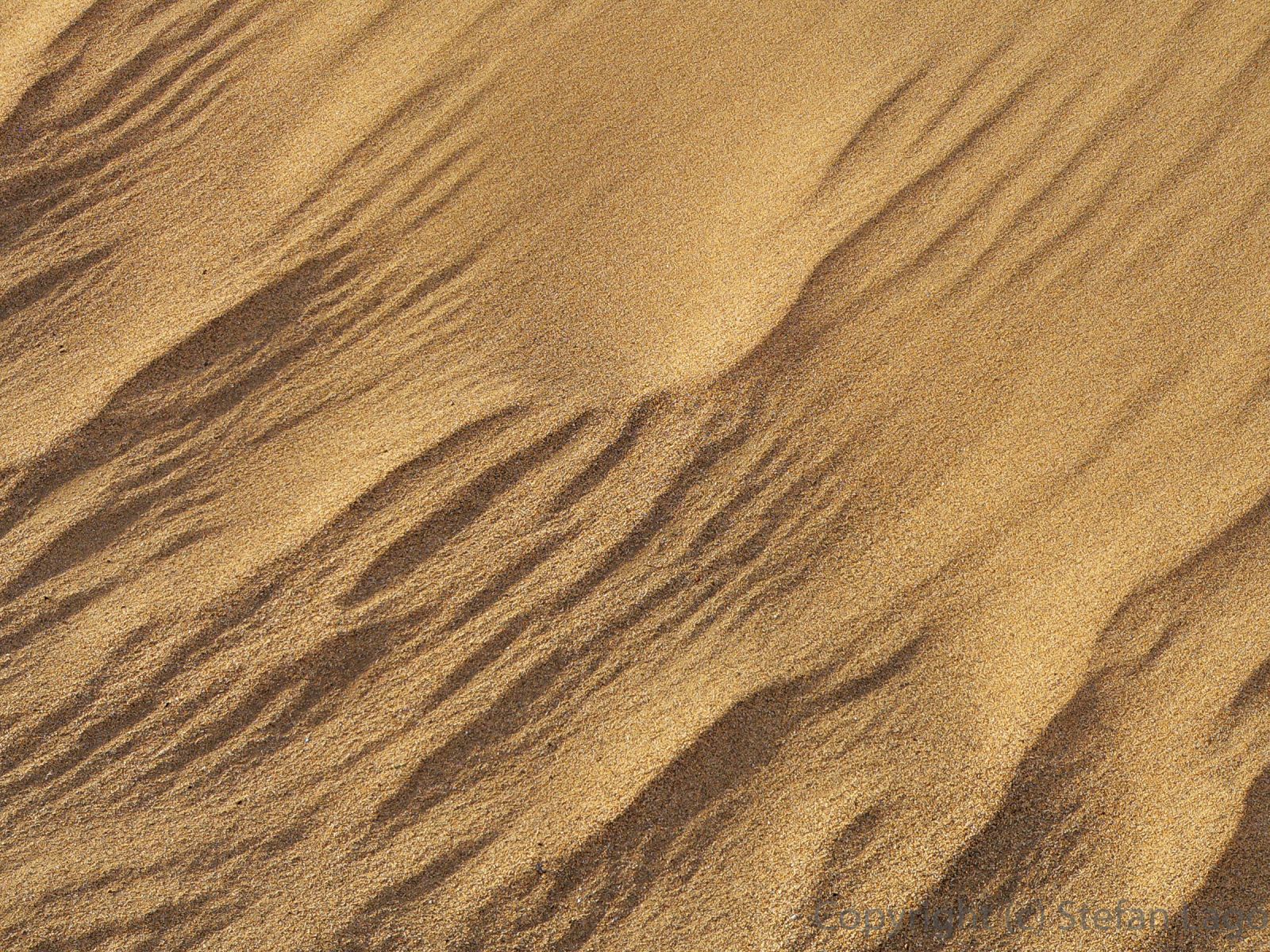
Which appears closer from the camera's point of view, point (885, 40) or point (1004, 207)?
point (1004, 207)

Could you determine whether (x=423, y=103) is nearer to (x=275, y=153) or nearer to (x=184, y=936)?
(x=275, y=153)

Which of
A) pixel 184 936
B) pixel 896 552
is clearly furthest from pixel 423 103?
pixel 184 936

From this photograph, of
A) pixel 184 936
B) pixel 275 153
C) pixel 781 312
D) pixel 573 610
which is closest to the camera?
pixel 184 936

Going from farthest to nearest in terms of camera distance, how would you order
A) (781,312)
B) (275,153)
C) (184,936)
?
1. (275,153)
2. (781,312)
3. (184,936)

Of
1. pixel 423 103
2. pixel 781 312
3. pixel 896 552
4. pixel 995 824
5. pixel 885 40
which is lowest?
pixel 995 824

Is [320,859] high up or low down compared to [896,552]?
up

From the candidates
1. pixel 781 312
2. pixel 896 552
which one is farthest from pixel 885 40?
pixel 896 552
